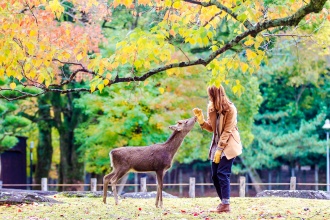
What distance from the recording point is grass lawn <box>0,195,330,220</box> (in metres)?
9.91

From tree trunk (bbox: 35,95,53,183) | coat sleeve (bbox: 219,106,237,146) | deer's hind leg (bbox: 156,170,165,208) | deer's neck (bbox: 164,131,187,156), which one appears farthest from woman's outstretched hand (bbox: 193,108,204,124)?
tree trunk (bbox: 35,95,53,183)

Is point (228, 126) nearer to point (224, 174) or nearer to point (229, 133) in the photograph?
point (229, 133)

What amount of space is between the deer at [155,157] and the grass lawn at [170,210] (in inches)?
22.6

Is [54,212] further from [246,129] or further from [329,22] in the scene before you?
[246,129]

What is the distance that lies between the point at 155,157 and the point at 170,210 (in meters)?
0.98

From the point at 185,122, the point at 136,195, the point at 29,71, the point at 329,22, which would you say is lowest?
the point at 136,195

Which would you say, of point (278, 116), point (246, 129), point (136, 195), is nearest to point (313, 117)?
point (278, 116)

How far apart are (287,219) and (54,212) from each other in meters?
3.91

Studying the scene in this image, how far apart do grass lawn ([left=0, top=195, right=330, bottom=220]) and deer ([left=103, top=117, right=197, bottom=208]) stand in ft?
1.88

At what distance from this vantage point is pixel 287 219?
9156mm

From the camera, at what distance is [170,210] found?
35.7 ft

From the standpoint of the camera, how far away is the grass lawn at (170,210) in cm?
991

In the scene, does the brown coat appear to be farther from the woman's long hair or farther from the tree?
the tree

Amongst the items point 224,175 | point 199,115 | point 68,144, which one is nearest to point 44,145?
point 68,144
